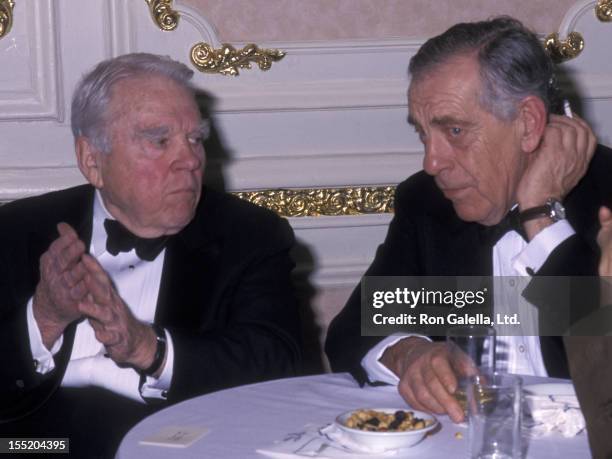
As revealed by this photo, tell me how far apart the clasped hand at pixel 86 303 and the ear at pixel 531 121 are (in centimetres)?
102

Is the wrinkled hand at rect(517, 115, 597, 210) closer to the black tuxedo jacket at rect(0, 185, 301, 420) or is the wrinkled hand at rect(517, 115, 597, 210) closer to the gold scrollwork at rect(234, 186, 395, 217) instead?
the black tuxedo jacket at rect(0, 185, 301, 420)

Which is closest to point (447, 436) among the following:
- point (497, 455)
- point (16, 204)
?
point (497, 455)

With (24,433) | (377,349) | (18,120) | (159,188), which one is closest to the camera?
(377,349)

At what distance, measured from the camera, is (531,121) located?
2477mm

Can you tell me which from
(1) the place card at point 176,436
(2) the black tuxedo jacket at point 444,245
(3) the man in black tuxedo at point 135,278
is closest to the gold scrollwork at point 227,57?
(3) the man in black tuxedo at point 135,278

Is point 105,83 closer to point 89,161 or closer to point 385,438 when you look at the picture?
point 89,161

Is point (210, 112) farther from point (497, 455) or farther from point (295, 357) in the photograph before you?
point (497, 455)

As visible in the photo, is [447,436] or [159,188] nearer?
[447,436]

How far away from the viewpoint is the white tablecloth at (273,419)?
5.46ft

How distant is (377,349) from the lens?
225cm

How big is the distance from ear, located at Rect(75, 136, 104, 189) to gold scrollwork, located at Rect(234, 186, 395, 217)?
0.83m

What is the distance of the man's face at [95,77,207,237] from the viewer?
257cm

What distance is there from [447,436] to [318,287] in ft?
6.06

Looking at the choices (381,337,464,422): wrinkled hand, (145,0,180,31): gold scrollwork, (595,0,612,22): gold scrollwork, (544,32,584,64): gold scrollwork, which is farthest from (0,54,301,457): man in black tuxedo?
(595,0,612,22): gold scrollwork
